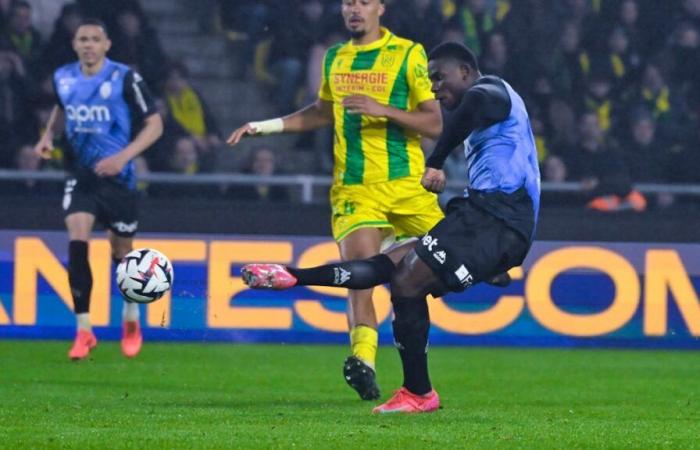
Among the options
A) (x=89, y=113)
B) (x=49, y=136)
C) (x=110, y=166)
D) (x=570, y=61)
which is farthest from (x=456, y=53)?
(x=570, y=61)

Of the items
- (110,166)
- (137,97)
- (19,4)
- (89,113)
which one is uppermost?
(19,4)

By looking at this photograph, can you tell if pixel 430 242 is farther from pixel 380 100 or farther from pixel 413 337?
pixel 380 100

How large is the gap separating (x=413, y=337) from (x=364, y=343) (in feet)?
3.28

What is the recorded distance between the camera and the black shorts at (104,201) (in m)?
10.4

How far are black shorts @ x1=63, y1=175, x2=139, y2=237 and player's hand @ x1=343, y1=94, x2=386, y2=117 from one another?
2713mm

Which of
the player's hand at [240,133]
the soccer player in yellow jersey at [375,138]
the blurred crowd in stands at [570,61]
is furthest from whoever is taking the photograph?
the blurred crowd in stands at [570,61]

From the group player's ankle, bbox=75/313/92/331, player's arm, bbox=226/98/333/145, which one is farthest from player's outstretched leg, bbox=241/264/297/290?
player's ankle, bbox=75/313/92/331

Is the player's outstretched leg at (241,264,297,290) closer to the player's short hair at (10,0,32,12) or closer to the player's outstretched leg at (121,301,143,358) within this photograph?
the player's outstretched leg at (121,301,143,358)

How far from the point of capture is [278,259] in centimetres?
1234

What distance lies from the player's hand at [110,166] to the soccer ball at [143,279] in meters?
1.56

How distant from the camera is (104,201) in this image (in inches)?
413

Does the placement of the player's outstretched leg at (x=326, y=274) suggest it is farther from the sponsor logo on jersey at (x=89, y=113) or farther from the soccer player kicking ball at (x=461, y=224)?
the sponsor logo on jersey at (x=89, y=113)

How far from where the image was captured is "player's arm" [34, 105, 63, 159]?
1046cm

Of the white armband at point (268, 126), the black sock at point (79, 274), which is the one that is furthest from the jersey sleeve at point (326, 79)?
the black sock at point (79, 274)
